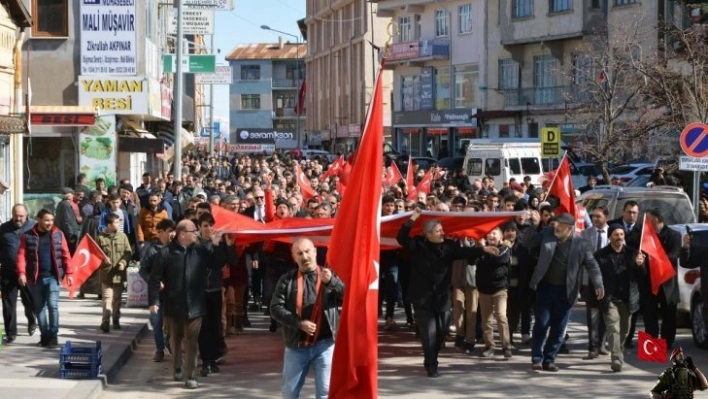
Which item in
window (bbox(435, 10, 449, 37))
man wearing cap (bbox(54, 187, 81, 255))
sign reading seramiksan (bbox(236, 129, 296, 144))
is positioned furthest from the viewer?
window (bbox(435, 10, 449, 37))

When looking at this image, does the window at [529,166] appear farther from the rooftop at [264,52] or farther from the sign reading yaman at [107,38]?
the rooftop at [264,52]

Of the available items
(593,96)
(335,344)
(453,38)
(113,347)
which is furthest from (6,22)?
(453,38)

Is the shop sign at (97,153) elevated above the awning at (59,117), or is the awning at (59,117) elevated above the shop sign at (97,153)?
the awning at (59,117)

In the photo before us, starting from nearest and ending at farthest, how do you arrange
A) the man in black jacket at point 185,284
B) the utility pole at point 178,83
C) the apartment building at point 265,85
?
the man in black jacket at point 185,284
the utility pole at point 178,83
the apartment building at point 265,85

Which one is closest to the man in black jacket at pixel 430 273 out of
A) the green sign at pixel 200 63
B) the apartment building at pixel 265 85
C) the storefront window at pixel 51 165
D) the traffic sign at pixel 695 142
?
the traffic sign at pixel 695 142

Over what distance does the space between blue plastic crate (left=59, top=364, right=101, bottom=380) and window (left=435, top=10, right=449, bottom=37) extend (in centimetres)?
5438

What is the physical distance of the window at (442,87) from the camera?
66.2 m

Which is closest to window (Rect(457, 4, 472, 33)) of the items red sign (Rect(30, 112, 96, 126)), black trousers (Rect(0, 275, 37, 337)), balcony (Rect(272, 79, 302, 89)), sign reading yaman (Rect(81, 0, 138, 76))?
sign reading yaman (Rect(81, 0, 138, 76))

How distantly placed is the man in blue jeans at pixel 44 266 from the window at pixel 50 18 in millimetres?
18620

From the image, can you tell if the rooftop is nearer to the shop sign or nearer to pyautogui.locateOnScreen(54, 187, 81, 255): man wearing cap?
the shop sign

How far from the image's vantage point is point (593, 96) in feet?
136

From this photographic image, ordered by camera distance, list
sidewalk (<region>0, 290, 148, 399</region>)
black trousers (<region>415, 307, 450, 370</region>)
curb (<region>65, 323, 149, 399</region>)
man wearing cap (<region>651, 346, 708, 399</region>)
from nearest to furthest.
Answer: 1. man wearing cap (<region>651, 346, 708, 399</region>)
2. curb (<region>65, 323, 149, 399</region>)
3. sidewalk (<region>0, 290, 148, 399</region>)
4. black trousers (<region>415, 307, 450, 370</region>)

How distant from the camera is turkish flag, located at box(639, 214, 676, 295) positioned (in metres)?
14.7


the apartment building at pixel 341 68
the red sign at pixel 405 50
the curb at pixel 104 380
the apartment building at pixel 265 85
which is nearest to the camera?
the curb at pixel 104 380
